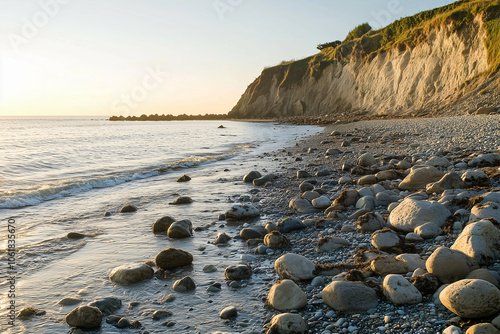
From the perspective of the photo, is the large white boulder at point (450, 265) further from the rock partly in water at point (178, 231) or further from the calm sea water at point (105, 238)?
the rock partly in water at point (178, 231)

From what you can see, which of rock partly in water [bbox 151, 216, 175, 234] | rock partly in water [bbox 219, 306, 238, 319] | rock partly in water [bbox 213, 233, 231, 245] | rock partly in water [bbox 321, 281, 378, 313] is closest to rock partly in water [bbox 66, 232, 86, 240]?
rock partly in water [bbox 151, 216, 175, 234]

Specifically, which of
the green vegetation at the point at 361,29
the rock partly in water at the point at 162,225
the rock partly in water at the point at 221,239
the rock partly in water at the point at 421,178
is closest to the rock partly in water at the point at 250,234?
the rock partly in water at the point at 221,239

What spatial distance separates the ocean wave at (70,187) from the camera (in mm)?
8359

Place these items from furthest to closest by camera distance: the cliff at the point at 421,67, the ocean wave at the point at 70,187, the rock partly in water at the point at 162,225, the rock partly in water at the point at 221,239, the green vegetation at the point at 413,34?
the green vegetation at the point at 413,34
the cliff at the point at 421,67
the ocean wave at the point at 70,187
the rock partly in water at the point at 162,225
the rock partly in water at the point at 221,239

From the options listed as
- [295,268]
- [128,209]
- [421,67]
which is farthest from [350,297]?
[421,67]

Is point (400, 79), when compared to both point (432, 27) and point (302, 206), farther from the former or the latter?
point (302, 206)

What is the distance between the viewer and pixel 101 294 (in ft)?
12.3

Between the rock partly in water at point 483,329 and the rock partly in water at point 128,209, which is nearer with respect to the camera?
the rock partly in water at point 483,329

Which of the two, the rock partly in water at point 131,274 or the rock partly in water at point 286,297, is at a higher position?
the rock partly in water at point 286,297

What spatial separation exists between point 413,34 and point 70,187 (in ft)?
114

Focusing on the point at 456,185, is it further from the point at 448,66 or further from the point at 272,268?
the point at 448,66

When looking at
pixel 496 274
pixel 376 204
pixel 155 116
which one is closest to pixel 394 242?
pixel 496 274

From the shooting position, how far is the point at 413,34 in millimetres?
34281

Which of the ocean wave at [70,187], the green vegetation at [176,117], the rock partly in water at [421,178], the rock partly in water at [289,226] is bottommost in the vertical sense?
the ocean wave at [70,187]
